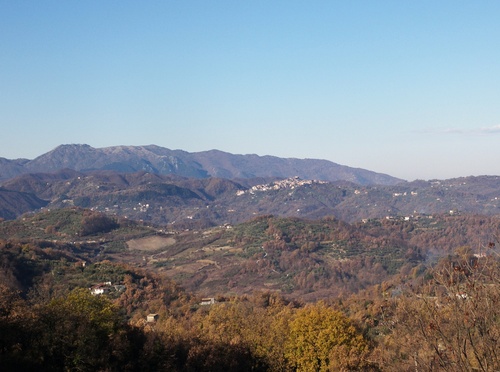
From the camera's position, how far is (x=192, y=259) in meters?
104

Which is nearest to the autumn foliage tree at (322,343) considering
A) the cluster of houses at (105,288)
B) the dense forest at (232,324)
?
the dense forest at (232,324)

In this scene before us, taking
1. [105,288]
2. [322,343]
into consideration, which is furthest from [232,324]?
[105,288]

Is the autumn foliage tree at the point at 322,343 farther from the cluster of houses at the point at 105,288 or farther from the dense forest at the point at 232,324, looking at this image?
the cluster of houses at the point at 105,288

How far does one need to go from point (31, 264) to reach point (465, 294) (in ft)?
153

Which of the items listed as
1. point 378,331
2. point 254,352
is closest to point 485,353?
point 254,352

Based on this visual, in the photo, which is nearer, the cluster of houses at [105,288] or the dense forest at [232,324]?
the dense forest at [232,324]

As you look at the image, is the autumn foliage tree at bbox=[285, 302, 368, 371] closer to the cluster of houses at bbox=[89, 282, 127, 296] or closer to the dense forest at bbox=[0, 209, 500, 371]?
the dense forest at bbox=[0, 209, 500, 371]

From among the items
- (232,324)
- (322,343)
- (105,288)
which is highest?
(322,343)

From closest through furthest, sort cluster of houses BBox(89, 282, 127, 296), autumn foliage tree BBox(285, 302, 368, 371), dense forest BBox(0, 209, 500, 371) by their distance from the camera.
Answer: dense forest BBox(0, 209, 500, 371) → autumn foliage tree BBox(285, 302, 368, 371) → cluster of houses BBox(89, 282, 127, 296)

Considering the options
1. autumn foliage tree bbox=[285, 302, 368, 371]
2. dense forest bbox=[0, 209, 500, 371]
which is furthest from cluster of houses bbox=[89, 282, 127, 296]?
autumn foliage tree bbox=[285, 302, 368, 371]

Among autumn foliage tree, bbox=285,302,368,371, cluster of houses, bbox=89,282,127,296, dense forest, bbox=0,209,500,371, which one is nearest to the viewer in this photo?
dense forest, bbox=0,209,500,371

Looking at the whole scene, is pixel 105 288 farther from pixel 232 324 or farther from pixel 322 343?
pixel 322 343

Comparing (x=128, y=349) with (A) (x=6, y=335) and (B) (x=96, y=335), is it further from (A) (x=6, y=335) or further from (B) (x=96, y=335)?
(A) (x=6, y=335)

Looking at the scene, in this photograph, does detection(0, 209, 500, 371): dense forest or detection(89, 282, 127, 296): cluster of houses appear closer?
detection(0, 209, 500, 371): dense forest
